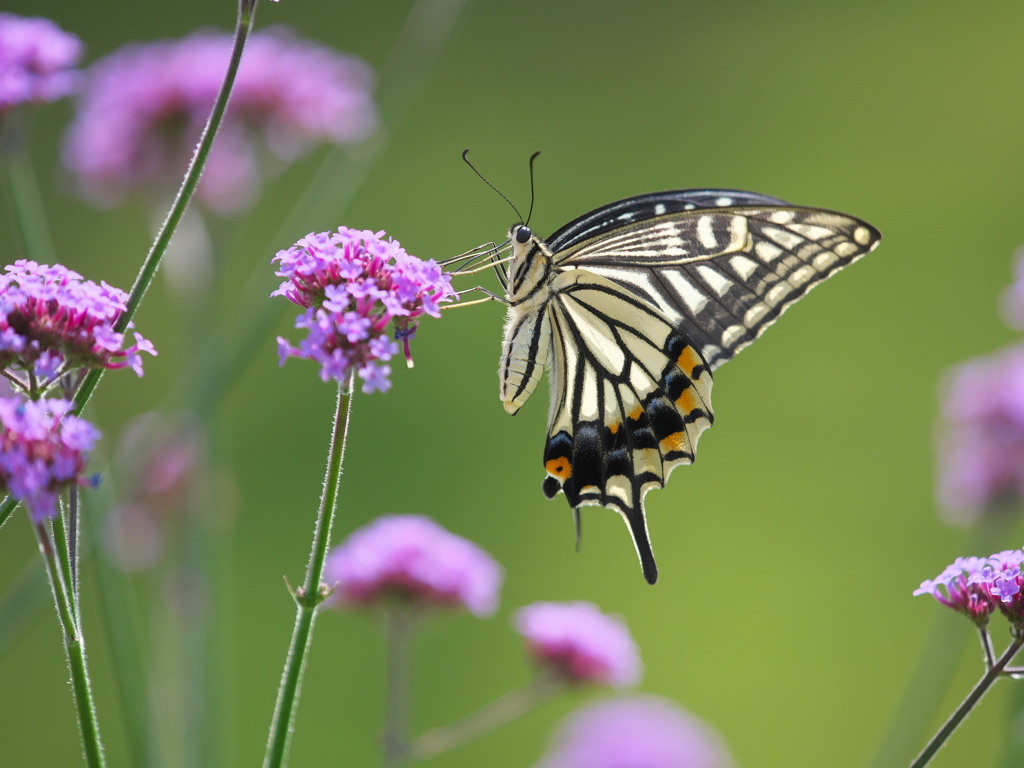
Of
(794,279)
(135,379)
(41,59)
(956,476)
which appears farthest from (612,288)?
(135,379)

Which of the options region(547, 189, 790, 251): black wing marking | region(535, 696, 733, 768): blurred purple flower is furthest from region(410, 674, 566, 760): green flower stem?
region(547, 189, 790, 251): black wing marking

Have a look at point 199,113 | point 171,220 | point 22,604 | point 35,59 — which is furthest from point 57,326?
point 199,113

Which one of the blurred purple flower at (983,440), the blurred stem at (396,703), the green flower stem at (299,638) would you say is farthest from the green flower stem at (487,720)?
the blurred purple flower at (983,440)

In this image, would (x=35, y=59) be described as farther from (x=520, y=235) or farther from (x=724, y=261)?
(x=724, y=261)

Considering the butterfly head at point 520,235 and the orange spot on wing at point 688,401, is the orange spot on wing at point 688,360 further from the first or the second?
the butterfly head at point 520,235

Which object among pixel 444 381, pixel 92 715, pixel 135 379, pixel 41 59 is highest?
pixel 135 379

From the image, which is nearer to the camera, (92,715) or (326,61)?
(92,715)

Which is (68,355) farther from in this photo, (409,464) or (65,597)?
(409,464)
